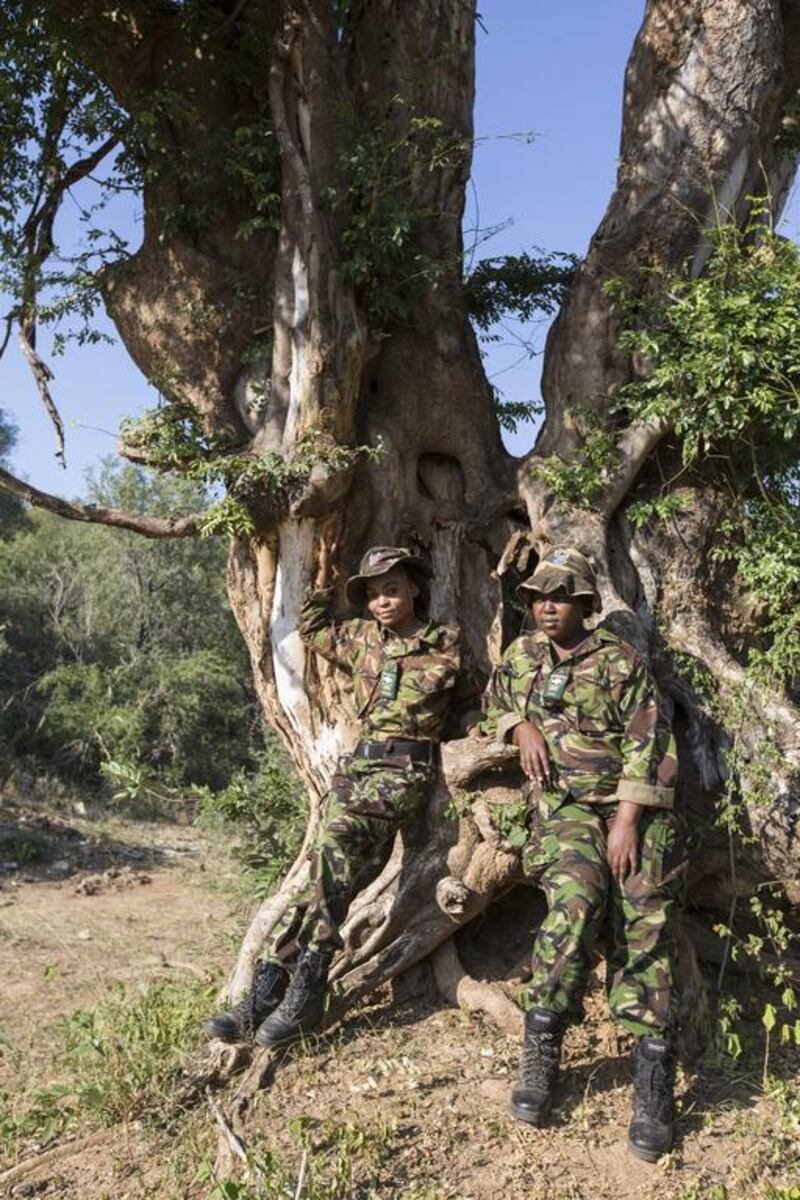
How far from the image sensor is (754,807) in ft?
15.8

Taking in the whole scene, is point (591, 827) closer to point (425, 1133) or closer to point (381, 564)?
point (425, 1133)

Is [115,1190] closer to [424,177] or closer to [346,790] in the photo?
[346,790]

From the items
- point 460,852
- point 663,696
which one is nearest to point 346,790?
point 460,852

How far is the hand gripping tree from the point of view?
5098 millimetres

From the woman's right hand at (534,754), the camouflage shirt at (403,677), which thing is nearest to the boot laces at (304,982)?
the camouflage shirt at (403,677)

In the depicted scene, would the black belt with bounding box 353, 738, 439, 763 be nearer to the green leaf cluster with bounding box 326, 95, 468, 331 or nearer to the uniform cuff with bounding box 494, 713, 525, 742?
the uniform cuff with bounding box 494, 713, 525, 742

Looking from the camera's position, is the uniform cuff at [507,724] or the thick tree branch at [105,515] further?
the thick tree branch at [105,515]

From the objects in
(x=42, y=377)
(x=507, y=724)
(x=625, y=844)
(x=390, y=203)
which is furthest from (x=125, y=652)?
(x=625, y=844)

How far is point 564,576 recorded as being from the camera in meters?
4.41

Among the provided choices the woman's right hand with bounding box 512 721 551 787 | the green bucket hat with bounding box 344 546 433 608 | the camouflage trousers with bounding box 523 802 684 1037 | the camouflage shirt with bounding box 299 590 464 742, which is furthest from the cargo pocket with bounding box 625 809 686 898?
the green bucket hat with bounding box 344 546 433 608

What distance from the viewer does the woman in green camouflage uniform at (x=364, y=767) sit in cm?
445

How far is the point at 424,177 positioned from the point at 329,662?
2924 mm

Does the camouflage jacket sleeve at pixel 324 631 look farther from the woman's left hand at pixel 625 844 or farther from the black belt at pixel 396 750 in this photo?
the woman's left hand at pixel 625 844

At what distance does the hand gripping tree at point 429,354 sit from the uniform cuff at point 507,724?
0.62 feet
